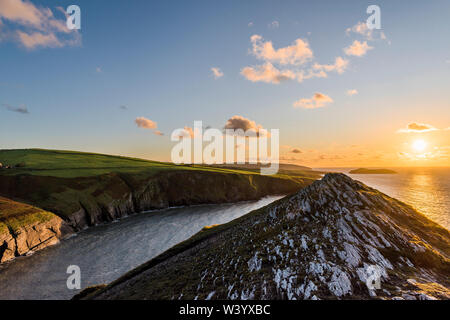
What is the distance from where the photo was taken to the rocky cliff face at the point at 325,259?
11.3 m

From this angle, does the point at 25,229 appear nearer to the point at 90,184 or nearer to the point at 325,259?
the point at 90,184

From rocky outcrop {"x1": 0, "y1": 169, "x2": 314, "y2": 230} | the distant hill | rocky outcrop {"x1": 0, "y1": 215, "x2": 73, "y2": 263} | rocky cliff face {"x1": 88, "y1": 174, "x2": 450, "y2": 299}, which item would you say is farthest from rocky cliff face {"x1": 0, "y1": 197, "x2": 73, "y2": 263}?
rocky cliff face {"x1": 88, "y1": 174, "x2": 450, "y2": 299}

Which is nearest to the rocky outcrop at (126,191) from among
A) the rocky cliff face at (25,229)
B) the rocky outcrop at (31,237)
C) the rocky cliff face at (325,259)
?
the rocky outcrop at (31,237)

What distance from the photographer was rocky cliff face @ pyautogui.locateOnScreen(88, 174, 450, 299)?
1132cm

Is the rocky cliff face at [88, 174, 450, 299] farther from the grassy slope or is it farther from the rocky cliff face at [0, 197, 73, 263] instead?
the grassy slope

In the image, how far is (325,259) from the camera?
43.8ft

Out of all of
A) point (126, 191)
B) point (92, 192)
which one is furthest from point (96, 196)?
point (126, 191)

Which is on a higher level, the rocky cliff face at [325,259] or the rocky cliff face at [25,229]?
the rocky cliff face at [325,259]

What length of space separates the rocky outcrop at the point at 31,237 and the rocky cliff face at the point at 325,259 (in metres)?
37.9

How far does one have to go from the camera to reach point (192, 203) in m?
102

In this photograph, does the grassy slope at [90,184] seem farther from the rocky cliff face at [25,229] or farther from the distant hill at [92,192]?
the rocky cliff face at [25,229]

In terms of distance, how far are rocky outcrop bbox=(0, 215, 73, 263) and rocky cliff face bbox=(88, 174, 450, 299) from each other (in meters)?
37.9
